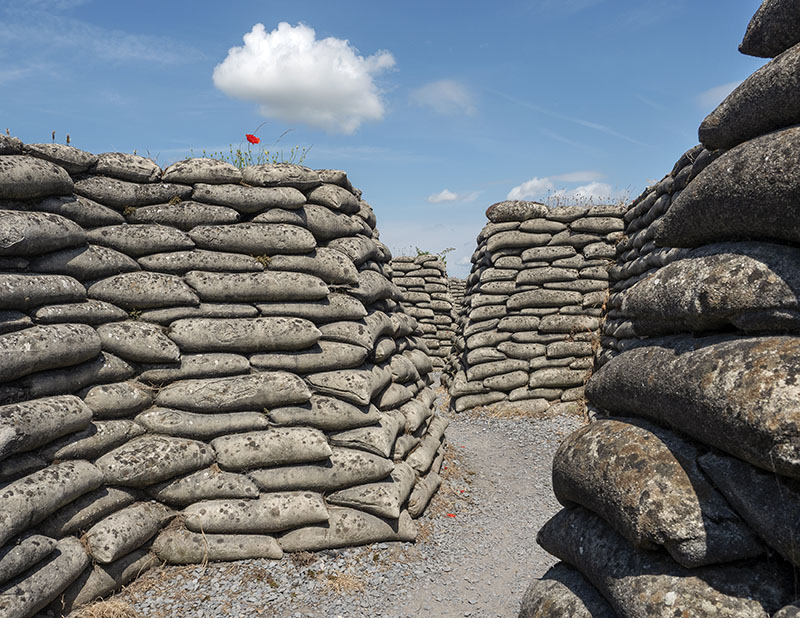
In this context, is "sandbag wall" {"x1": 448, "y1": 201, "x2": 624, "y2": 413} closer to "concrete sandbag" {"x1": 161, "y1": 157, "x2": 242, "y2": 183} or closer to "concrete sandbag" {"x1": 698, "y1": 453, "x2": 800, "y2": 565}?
"concrete sandbag" {"x1": 161, "y1": 157, "x2": 242, "y2": 183}

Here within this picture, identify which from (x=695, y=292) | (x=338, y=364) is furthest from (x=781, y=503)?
(x=338, y=364)

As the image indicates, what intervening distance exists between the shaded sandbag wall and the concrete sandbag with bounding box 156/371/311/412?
1127 cm

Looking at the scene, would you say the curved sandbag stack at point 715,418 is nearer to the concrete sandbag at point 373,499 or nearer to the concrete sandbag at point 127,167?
the concrete sandbag at point 373,499

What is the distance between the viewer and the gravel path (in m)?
4.55

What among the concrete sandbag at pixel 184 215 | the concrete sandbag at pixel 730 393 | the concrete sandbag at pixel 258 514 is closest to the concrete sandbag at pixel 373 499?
the concrete sandbag at pixel 258 514

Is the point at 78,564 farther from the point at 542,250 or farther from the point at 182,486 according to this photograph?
the point at 542,250

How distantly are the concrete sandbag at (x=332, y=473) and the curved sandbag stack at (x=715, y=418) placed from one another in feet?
8.98

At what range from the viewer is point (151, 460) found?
16.0 ft

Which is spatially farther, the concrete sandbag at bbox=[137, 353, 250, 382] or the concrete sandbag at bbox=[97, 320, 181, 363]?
the concrete sandbag at bbox=[137, 353, 250, 382]

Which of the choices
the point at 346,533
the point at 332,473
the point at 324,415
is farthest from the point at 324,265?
the point at 346,533

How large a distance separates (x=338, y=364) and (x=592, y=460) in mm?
3552

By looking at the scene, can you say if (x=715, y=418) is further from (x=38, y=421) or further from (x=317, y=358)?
(x=38, y=421)

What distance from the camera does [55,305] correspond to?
4.80 meters

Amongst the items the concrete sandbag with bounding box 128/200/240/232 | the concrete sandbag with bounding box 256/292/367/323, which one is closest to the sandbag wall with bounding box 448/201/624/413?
the concrete sandbag with bounding box 256/292/367/323
